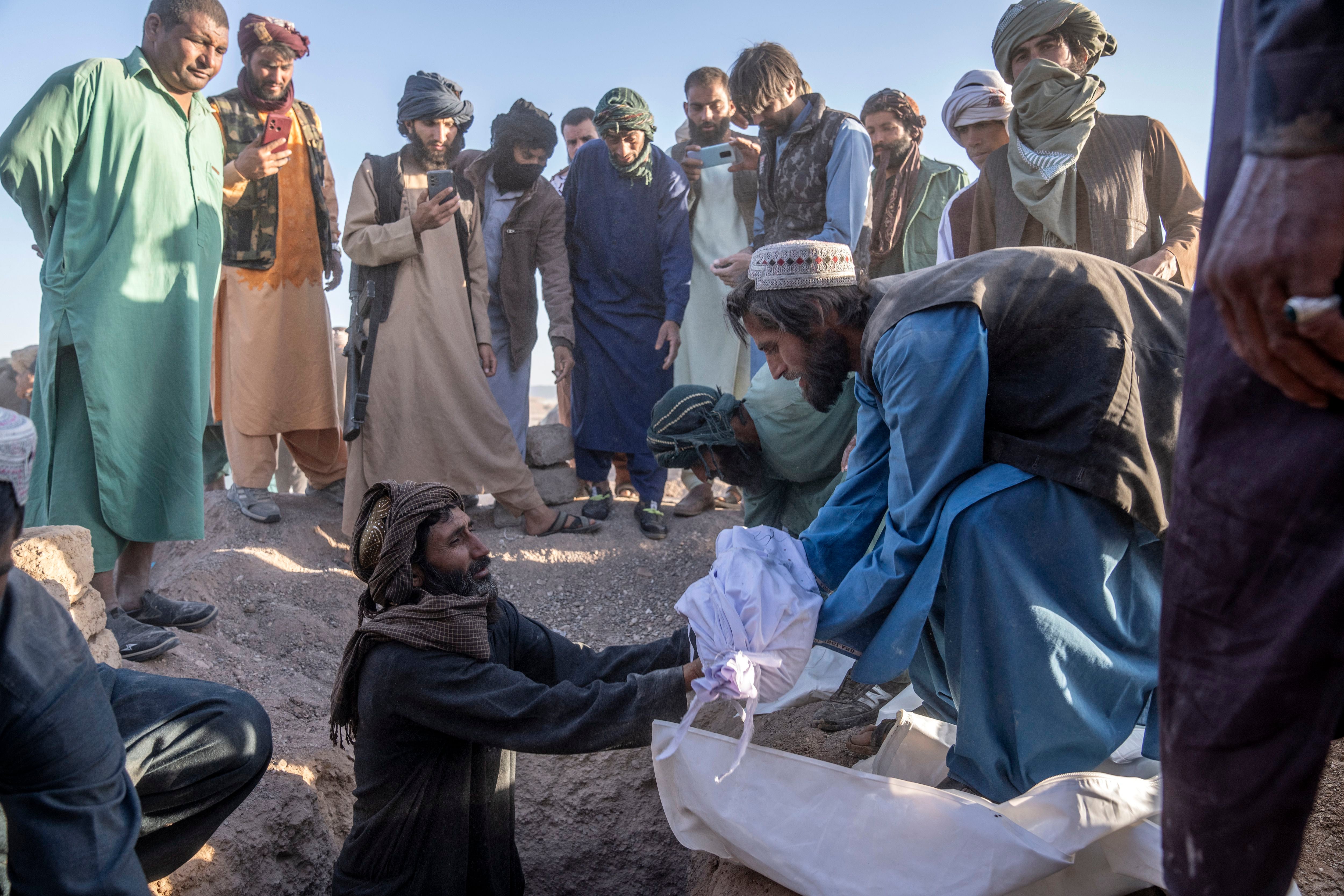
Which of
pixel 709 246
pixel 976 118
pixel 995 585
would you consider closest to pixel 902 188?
pixel 976 118

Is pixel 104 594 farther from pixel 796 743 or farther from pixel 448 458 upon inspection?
pixel 796 743

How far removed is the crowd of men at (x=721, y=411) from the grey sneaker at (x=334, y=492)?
0.02m

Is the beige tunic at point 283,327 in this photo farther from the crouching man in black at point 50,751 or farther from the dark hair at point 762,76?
the crouching man in black at point 50,751

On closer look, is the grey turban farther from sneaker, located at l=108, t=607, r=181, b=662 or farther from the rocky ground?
sneaker, located at l=108, t=607, r=181, b=662

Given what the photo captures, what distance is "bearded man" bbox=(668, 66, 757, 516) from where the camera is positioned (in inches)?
213

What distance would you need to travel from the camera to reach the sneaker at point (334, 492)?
5352 mm

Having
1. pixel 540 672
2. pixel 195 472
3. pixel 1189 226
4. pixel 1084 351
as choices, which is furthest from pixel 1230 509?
pixel 195 472

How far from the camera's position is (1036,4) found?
342 cm

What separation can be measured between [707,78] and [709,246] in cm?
94

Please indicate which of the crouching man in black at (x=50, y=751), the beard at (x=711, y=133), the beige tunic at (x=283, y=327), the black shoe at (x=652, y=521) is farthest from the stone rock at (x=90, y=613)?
the beard at (x=711, y=133)

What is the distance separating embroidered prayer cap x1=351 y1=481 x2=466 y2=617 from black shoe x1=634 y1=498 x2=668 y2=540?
2.77 metres

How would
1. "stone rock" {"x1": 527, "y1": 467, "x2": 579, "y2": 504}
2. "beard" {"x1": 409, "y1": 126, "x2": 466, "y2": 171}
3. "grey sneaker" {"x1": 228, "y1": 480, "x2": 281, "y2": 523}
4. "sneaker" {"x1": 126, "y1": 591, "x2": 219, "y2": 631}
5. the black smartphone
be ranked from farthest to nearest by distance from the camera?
"stone rock" {"x1": 527, "y1": 467, "x2": 579, "y2": 504} < "grey sneaker" {"x1": 228, "y1": 480, "x2": 281, "y2": 523} < "beard" {"x1": 409, "y1": 126, "x2": 466, "y2": 171} < the black smartphone < "sneaker" {"x1": 126, "y1": 591, "x2": 219, "y2": 631}

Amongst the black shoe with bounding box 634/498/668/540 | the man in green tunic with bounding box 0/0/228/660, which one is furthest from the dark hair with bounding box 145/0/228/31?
the black shoe with bounding box 634/498/668/540

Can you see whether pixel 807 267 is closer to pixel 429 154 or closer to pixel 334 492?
pixel 429 154
